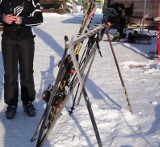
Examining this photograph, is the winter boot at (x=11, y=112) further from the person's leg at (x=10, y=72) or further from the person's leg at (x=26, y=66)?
the person's leg at (x=26, y=66)

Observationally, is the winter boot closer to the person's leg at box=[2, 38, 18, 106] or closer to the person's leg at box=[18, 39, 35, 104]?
the person's leg at box=[2, 38, 18, 106]

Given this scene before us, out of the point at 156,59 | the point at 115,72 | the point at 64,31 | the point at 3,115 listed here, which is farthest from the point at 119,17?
the point at 3,115

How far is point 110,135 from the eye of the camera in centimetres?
421

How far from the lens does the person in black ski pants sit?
14.8 feet

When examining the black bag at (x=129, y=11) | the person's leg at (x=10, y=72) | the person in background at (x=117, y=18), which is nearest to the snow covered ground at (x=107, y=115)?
the person's leg at (x=10, y=72)

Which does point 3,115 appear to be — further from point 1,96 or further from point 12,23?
point 12,23

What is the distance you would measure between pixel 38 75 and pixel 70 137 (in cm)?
357

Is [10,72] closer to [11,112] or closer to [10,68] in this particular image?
[10,68]

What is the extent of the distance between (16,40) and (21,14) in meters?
0.36

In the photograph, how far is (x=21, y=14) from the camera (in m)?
4.56

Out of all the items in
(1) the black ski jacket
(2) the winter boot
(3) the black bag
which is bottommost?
(2) the winter boot

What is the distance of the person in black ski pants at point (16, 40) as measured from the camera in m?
4.50

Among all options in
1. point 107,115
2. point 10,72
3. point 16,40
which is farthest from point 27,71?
point 107,115

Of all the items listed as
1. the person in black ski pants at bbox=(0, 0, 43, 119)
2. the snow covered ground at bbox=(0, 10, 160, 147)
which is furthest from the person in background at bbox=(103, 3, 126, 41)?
the person in black ski pants at bbox=(0, 0, 43, 119)
